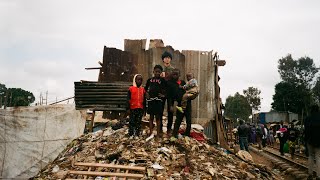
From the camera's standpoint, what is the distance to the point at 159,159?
585 cm

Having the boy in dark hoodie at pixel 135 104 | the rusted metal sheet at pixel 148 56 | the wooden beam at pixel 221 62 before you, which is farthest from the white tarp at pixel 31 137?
the wooden beam at pixel 221 62

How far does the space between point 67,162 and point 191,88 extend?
3.52 metres

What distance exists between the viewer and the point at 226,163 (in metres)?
6.52

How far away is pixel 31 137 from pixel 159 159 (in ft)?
14.0

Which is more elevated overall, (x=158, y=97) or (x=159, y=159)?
(x=158, y=97)

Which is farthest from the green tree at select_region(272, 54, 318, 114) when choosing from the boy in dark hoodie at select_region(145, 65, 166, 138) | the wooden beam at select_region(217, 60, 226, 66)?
the boy in dark hoodie at select_region(145, 65, 166, 138)

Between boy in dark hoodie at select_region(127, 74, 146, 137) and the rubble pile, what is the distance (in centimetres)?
29

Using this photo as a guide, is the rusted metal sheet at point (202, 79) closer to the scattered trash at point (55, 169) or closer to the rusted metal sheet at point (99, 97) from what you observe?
the rusted metal sheet at point (99, 97)

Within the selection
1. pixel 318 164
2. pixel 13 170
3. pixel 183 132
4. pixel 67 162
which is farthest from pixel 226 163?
pixel 13 170

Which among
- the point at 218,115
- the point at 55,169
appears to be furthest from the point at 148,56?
the point at 55,169

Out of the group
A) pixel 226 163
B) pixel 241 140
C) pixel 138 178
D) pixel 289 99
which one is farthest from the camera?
pixel 289 99

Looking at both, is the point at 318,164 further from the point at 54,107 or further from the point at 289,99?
the point at 289,99

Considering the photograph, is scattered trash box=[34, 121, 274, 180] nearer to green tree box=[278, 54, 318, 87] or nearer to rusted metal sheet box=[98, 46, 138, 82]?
rusted metal sheet box=[98, 46, 138, 82]

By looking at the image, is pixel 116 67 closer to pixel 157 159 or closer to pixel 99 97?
pixel 99 97
